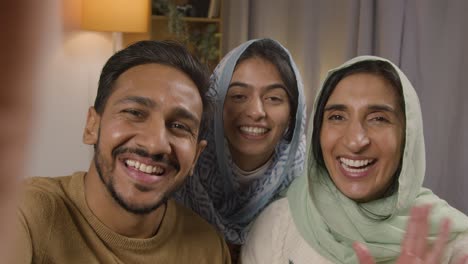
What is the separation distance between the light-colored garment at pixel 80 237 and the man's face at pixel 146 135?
0.08 m

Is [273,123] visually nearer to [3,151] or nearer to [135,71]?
[135,71]

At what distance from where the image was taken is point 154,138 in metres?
1.31

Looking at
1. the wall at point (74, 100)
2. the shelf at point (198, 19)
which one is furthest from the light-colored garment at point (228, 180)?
the shelf at point (198, 19)

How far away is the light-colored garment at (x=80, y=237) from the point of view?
1218 mm

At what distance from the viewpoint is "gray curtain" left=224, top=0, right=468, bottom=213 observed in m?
3.48

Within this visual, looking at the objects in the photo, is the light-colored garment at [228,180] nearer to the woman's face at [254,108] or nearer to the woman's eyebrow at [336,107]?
the woman's face at [254,108]

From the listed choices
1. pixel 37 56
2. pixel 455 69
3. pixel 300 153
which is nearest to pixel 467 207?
pixel 455 69

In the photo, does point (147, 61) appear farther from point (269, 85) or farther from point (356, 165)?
point (356, 165)

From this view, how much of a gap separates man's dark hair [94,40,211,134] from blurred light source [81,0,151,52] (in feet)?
6.77

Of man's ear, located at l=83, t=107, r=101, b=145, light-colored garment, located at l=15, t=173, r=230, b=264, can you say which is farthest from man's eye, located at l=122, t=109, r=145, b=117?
light-colored garment, located at l=15, t=173, r=230, b=264

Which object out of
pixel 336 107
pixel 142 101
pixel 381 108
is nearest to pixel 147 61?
pixel 142 101

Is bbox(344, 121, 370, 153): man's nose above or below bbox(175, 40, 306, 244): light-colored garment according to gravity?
above

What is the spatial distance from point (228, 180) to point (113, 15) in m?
1.93

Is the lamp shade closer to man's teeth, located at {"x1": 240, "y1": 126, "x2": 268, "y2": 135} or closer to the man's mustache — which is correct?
man's teeth, located at {"x1": 240, "y1": 126, "x2": 268, "y2": 135}
